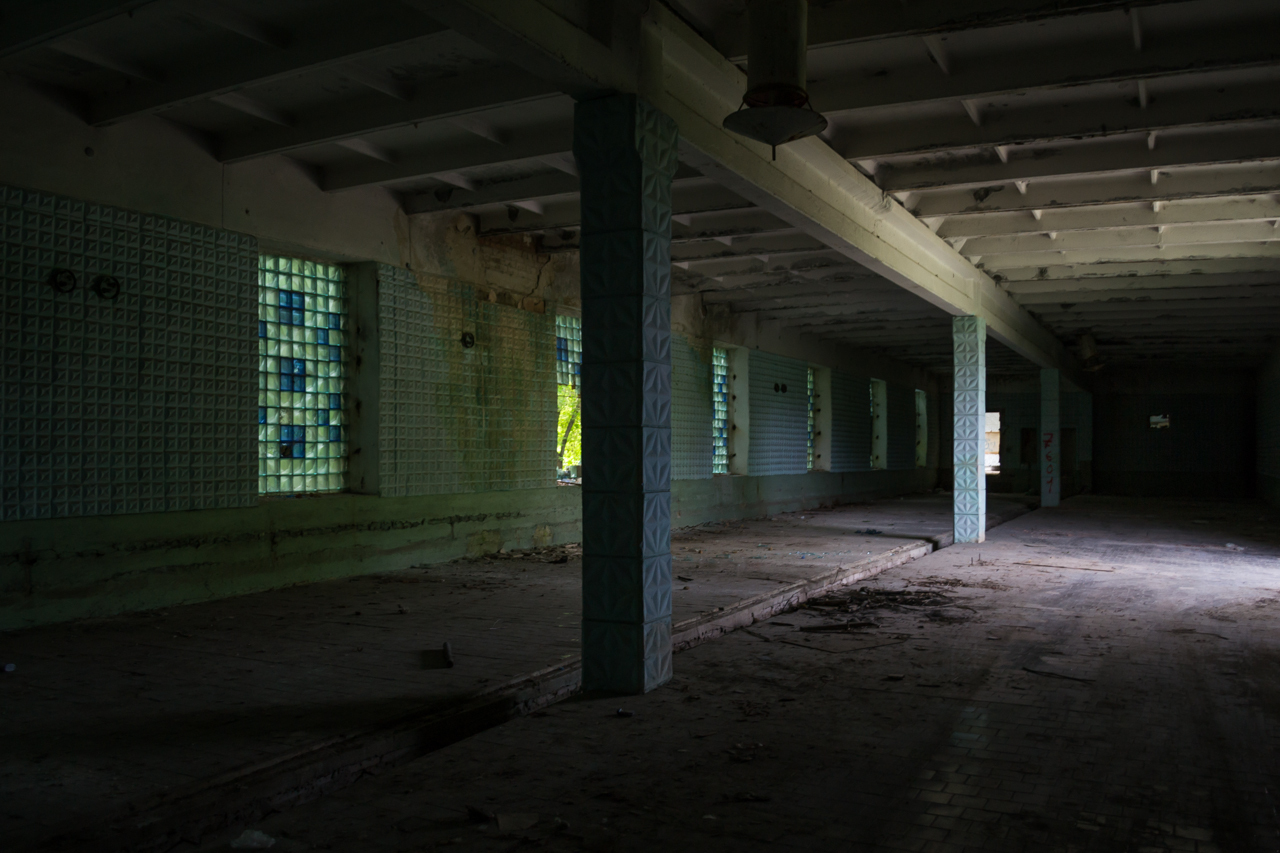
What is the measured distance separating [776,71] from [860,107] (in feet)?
6.70

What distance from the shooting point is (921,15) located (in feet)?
17.6

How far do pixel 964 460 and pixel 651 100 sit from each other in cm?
955

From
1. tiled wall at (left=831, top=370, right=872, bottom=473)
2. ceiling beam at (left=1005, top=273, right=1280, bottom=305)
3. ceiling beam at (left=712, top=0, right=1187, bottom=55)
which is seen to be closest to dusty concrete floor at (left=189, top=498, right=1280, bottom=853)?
ceiling beam at (left=712, top=0, right=1187, bottom=55)

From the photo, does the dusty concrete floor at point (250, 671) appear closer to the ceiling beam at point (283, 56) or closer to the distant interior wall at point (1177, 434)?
the ceiling beam at point (283, 56)

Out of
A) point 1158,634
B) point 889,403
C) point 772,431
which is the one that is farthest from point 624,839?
point 889,403

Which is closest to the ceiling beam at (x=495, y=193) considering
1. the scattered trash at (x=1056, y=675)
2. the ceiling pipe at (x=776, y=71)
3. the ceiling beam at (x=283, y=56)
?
the ceiling beam at (x=283, y=56)

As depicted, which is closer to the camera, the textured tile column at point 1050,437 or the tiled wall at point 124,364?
the tiled wall at point 124,364

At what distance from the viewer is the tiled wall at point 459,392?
367 inches

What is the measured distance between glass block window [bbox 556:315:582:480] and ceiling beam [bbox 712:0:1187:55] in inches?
267

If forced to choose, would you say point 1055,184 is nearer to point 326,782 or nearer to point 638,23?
point 638,23

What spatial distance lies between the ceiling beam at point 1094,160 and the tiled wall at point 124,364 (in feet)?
20.3

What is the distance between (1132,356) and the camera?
885 inches

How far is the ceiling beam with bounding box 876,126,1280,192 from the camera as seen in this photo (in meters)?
7.50

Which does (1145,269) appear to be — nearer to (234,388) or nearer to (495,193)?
(495,193)
